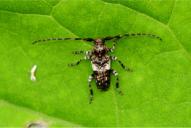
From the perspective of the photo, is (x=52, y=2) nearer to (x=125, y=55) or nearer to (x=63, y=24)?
(x=63, y=24)

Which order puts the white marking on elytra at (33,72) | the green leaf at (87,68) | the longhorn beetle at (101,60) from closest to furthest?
the green leaf at (87,68) < the longhorn beetle at (101,60) < the white marking on elytra at (33,72)

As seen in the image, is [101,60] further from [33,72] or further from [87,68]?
[33,72]

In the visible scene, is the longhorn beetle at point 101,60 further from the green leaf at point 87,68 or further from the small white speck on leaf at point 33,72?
the small white speck on leaf at point 33,72

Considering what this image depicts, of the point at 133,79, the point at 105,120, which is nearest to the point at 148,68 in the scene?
the point at 133,79

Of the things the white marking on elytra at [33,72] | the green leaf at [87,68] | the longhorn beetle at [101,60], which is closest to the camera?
the green leaf at [87,68]

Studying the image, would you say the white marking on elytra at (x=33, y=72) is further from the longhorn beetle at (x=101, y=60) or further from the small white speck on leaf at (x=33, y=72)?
the longhorn beetle at (x=101, y=60)

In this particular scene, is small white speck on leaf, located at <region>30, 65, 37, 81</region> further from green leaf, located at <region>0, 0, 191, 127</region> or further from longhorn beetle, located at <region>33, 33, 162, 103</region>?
longhorn beetle, located at <region>33, 33, 162, 103</region>

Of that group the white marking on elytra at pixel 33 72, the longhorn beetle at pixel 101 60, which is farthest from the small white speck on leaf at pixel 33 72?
the longhorn beetle at pixel 101 60

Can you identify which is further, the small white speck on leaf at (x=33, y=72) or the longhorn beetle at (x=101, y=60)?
the small white speck on leaf at (x=33, y=72)

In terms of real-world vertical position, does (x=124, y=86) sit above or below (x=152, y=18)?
below
